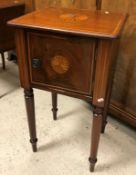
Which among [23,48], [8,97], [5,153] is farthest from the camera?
[8,97]

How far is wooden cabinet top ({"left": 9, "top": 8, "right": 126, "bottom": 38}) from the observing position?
0.75 meters

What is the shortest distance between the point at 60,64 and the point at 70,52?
7 cm

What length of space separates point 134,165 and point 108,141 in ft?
0.66

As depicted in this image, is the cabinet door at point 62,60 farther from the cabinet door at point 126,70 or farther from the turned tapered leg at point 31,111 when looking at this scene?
the cabinet door at point 126,70

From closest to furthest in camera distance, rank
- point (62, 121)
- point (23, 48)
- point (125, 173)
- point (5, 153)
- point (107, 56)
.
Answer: point (107, 56) < point (23, 48) < point (125, 173) < point (5, 153) < point (62, 121)

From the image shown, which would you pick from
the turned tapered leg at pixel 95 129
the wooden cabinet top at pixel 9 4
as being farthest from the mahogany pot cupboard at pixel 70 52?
the wooden cabinet top at pixel 9 4

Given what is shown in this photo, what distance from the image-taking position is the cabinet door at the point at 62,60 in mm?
791

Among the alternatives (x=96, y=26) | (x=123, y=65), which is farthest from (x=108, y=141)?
(x=96, y=26)

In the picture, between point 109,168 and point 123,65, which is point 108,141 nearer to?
point 109,168

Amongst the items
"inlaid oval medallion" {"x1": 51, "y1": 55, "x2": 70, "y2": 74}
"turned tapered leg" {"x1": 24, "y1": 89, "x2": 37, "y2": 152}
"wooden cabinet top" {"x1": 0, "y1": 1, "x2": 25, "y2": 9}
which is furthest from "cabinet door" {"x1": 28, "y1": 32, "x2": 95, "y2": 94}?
→ "wooden cabinet top" {"x1": 0, "y1": 1, "x2": 25, "y2": 9}

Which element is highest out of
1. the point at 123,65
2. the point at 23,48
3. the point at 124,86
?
the point at 23,48

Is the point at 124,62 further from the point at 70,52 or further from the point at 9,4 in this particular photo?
the point at 9,4

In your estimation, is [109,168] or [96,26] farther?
[109,168]

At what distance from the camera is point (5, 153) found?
120cm
